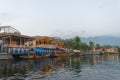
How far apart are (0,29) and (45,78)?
2172 inches

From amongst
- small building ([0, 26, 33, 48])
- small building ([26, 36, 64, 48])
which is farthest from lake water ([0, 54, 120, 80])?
small building ([26, 36, 64, 48])

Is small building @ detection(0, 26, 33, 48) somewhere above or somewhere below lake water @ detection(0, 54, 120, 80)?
above

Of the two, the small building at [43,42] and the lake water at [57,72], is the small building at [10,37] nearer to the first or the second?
the small building at [43,42]

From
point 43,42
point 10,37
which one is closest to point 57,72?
point 10,37

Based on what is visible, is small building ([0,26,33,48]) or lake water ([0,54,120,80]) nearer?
lake water ([0,54,120,80])

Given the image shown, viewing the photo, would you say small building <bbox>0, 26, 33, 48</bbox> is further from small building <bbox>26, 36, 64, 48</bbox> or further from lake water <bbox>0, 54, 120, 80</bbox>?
lake water <bbox>0, 54, 120, 80</bbox>

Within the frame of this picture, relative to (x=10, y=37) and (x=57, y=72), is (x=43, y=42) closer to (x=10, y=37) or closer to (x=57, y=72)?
(x=10, y=37)

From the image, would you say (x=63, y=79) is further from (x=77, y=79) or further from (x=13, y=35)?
(x=13, y=35)

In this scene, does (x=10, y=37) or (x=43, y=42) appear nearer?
(x=10, y=37)

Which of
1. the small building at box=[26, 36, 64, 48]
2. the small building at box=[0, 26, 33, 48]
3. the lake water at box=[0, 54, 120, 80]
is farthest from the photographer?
the small building at box=[26, 36, 64, 48]

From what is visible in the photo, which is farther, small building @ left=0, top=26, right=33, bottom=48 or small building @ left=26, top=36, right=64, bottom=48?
small building @ left=26, top=36, right=64, bottom=48

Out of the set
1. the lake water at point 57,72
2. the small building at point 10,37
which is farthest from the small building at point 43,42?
the lake water at point 57,72

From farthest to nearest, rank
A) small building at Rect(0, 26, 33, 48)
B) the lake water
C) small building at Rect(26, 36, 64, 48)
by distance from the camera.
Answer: small building at Rect(26, 36, 64, 48) < small building at Rect(0, 26, 33, 48) < the lake water

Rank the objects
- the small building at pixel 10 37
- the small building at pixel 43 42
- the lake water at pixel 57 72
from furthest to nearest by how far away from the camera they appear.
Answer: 1. the small building at pixel 43 42
2. the small building at pixel 10 37
3. the lake water at pixel 57 72
